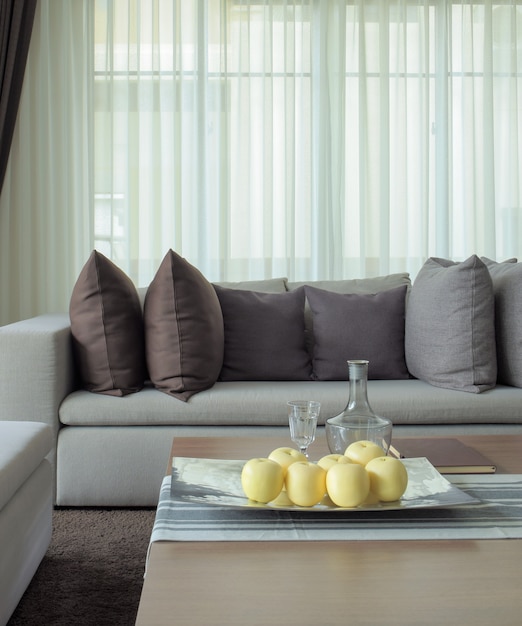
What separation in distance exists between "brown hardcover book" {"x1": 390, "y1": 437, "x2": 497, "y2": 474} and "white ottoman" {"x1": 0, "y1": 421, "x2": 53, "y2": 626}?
88 centimetres

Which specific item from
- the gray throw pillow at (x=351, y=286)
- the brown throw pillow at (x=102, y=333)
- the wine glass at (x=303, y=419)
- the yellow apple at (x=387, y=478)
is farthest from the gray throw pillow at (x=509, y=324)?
the yellow apple at (x=387, y=478)

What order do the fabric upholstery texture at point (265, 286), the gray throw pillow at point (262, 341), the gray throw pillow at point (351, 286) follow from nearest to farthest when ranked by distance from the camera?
the gray throw pillow at point (262, 341) < the gray throw pillow at point (351, 286) < the fabric upholstery texture at point (265, 286)

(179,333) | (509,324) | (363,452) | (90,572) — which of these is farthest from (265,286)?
(363,452)

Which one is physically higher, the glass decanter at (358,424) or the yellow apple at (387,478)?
Result: the glass decanter at (358,424)

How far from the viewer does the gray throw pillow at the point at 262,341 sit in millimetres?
3004

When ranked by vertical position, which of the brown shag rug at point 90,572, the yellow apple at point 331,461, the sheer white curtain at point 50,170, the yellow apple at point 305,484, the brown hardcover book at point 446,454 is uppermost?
the sheer white curtain at point 50,170

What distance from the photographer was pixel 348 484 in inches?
50.3

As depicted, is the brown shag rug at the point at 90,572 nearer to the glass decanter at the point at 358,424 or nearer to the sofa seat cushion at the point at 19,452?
the sofa seat cushion at the point at 19,452

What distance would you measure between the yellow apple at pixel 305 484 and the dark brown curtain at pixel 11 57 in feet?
10.9

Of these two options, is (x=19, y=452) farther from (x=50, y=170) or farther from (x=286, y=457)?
(x=50, y=170)

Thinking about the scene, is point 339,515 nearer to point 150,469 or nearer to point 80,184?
point 150,469

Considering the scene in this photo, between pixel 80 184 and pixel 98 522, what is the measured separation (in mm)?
2289

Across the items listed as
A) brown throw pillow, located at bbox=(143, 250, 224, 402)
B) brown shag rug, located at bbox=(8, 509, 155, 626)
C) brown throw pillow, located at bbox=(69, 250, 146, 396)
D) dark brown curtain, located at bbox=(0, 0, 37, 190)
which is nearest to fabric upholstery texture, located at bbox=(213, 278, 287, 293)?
brown throw pillow, located at bbox=(143, 250, 224, 402)

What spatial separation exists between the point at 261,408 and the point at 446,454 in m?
1.00
